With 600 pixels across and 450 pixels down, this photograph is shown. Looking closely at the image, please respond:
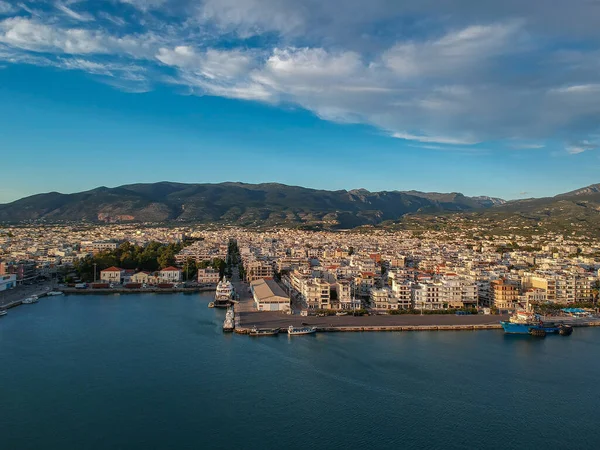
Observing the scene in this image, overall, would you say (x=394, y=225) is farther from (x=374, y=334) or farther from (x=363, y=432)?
(x=363, y=432)

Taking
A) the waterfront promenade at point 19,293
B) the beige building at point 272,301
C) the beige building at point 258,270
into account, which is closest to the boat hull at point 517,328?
the beige building at point 272,301

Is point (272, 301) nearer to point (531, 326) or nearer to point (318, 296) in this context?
point (318, 296)

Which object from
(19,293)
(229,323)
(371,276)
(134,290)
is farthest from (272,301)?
(19,293)

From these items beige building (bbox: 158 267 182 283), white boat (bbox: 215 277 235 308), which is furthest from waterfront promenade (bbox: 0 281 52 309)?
white boat (bbox: 215 277 235 308)

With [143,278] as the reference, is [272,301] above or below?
below

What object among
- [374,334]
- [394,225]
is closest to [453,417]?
[374,334]
